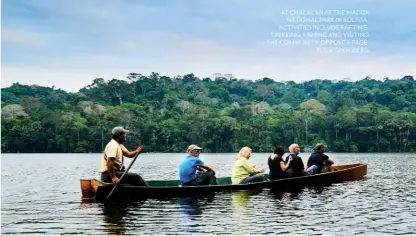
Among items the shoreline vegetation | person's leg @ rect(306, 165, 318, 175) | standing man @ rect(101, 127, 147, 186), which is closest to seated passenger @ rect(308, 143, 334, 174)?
person's leg @ rect(306, 165, 318, 175)

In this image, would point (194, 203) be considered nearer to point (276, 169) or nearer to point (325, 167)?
point (276, 169)

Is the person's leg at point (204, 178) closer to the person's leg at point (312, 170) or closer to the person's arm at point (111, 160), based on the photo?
the person's arm at point (111, 160)

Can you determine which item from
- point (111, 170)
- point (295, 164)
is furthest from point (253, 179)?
point (111, 170)

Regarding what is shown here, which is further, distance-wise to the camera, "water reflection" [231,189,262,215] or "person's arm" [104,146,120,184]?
"person's arm" [104,146,120,184]

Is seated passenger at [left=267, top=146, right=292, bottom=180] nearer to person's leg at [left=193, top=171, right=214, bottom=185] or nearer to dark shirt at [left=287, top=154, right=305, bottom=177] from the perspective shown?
dark shirt at [left=287, top=154, right=305, bottom=177]

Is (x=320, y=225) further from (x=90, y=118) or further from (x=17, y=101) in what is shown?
(x=17, y=101)

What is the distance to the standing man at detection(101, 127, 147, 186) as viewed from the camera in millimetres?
18453

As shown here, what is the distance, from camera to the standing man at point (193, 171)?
67.5ft

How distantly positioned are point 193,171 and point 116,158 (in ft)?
10.3

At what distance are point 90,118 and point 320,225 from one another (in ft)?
343

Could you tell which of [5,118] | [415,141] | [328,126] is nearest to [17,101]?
[5,118]

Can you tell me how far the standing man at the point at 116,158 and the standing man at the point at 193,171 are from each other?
6.47 feet

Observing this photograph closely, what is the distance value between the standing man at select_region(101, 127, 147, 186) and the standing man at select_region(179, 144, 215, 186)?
1972 mm

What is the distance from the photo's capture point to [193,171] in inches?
818
